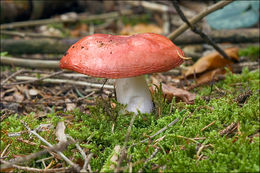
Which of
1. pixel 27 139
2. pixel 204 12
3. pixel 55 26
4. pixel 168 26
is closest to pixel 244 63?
pixel 204 12

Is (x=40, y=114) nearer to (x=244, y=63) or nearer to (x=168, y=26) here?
(x=244, y=63)

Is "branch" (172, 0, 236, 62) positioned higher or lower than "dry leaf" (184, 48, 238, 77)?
higher

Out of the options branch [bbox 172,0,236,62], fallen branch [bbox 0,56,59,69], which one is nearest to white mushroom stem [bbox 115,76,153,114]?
branch [bbox 172,0,236,62]

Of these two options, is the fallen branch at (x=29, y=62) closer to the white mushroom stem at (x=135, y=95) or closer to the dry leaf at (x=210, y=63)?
the white mushroom stem at (x=135, y=95)

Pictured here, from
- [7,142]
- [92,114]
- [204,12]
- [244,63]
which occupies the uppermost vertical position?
[204,12]

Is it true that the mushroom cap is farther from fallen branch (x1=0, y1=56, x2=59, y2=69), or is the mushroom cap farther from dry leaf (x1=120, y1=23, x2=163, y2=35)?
dry leaf (x1=120, y1=23, x2=163, y2=35)

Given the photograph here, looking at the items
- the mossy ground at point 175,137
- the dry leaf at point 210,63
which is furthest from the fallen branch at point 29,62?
the dry leaf at point 210,63

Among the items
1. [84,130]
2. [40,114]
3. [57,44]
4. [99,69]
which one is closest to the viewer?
[99,69]
